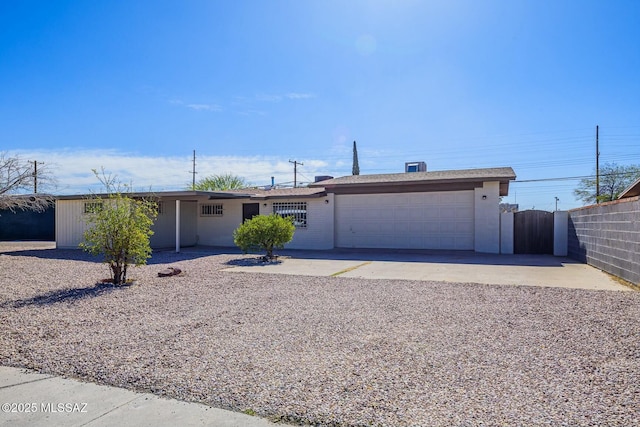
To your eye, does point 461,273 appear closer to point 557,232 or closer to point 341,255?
point 341,255

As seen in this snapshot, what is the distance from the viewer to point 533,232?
16.5 metres

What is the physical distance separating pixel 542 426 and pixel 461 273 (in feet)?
27.2

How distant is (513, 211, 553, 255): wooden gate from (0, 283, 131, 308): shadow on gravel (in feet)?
46.8

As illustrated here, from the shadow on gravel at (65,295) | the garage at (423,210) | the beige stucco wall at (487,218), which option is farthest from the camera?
the garage at (423,210)

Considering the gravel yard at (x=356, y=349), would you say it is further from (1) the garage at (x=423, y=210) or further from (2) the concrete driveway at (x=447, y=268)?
(1) the garage at (x=423, y=210)

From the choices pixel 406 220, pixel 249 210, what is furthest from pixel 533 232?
pixel 249 210

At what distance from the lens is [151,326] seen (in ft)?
18.7

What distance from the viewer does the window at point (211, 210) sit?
21.3 metres

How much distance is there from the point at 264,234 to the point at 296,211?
215 inches

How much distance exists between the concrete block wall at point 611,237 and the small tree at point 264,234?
30.5 ft

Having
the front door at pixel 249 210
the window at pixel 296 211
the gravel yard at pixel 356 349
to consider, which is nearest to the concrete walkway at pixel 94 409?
the gravel yard at pixel 356 349

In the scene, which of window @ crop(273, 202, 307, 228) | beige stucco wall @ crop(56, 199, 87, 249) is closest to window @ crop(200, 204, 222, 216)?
window @ crop(273, 202, 307, 228)

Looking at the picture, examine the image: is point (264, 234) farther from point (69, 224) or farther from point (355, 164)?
point (355, 164)

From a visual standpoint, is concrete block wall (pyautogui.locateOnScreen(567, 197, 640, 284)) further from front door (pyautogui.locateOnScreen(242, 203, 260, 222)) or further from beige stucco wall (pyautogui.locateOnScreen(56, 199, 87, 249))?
beige stucco wall (pyautogui.locateOnScreen(56, 199, 87, 249))
